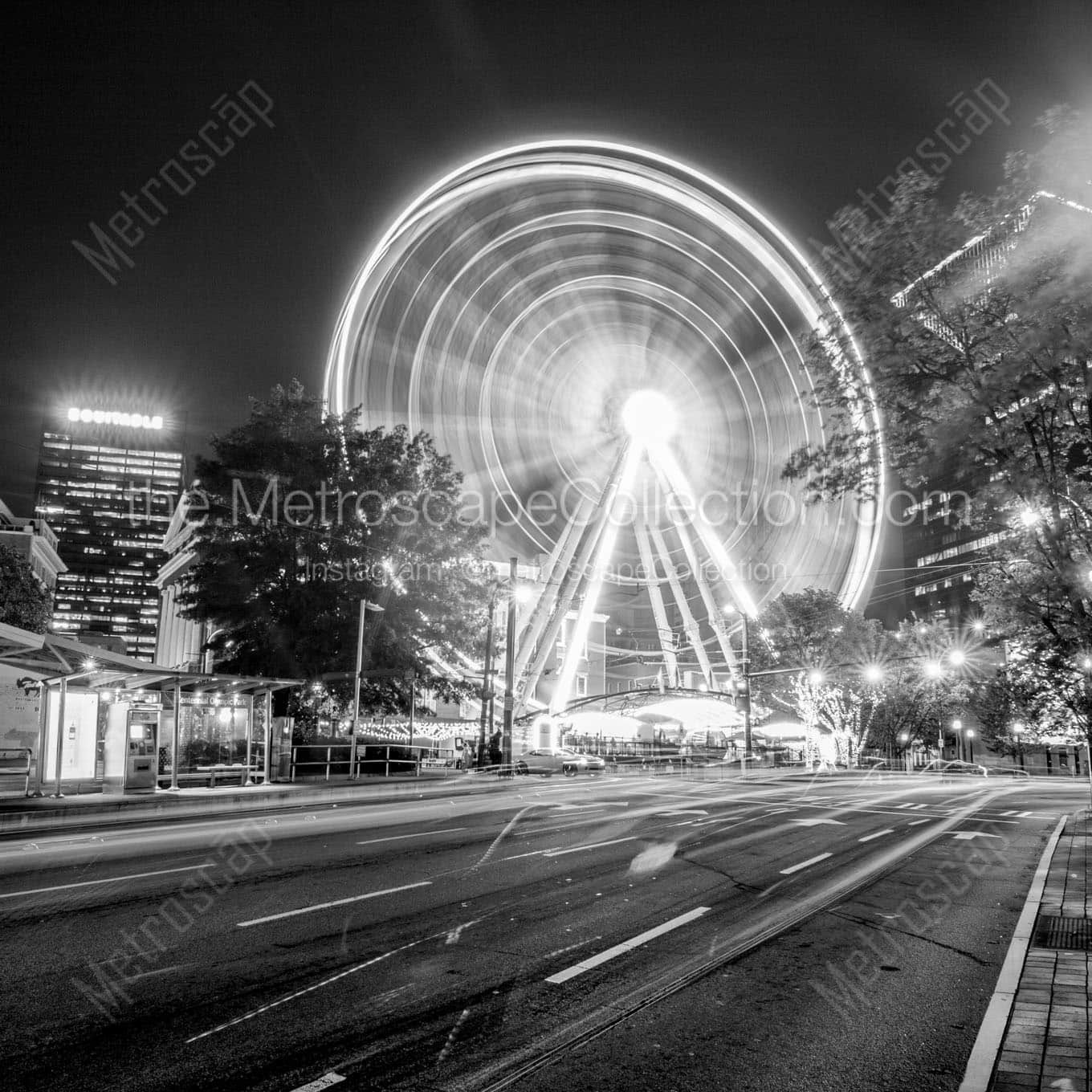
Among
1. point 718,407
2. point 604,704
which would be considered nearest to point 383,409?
point 718,407

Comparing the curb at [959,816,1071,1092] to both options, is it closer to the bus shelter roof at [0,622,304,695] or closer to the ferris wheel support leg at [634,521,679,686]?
the bus shelter roof at [0,622,304,695]

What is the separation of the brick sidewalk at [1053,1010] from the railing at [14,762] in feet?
76.6

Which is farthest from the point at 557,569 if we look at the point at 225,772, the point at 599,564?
the point at 225,772

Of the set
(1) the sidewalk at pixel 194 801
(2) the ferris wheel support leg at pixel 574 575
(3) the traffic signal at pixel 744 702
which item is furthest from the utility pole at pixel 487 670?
(3) the traffic signal at pixel 744 702

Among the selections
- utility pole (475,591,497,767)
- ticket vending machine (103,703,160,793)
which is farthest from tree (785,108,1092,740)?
utility pole (475,591,497,767)

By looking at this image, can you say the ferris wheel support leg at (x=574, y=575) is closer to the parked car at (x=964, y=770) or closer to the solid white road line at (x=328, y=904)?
the parked car at (x=964, y=770)

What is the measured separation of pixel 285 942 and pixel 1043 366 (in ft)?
30.9

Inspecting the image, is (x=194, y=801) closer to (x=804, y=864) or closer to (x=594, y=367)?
(x=804, y=864)

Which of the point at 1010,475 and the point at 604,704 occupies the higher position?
the point at 1010,475

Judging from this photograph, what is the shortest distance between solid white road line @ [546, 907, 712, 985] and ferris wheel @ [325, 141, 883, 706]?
90.3ft

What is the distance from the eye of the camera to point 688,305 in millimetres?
42875

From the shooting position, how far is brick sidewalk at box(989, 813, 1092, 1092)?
467 centimetres

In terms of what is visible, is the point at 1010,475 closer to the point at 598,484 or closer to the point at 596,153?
the point at 596,153

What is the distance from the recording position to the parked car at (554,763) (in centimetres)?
4041
